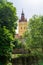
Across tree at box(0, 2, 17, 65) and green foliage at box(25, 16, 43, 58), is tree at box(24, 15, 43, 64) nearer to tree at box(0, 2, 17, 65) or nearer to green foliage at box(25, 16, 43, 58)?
green foliage at box(25, 16, 43, 58)

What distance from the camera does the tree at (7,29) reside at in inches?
925

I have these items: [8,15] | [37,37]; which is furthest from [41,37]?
[8,15]

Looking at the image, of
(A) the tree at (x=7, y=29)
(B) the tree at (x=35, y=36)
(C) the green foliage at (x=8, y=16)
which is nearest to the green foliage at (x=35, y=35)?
(B) the tree at (x=35, y=36)

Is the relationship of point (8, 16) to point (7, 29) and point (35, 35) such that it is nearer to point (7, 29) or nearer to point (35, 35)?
point (7, 29)

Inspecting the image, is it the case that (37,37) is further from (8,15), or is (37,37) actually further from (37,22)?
(8,15)

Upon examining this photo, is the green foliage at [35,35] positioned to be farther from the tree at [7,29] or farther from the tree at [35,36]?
the tree at [7,29]

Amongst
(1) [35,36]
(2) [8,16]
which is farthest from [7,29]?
(1) [35,36]

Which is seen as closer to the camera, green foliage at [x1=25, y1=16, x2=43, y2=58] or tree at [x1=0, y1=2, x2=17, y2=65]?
tree at [x1=0, y1=2, x2=17, y2=65]

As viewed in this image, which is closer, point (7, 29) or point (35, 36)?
point (7, 29)

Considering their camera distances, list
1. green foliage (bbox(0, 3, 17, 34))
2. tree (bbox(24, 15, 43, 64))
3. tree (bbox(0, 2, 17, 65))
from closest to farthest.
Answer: tree (bbox(0, 2, 17, 65)) → green foliage (bbox(0, 3, 17, 34)) → tree (bbox(24, 15, 43, 64))

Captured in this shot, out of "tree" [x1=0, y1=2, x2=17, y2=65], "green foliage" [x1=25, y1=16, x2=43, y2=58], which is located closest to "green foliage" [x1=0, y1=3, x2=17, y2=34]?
"tree" [x1=0, y1=2, x2=17, y2=65]

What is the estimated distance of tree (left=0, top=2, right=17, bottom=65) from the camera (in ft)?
77.1

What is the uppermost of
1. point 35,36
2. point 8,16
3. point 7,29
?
point 8,16

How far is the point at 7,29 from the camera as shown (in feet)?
84.0
